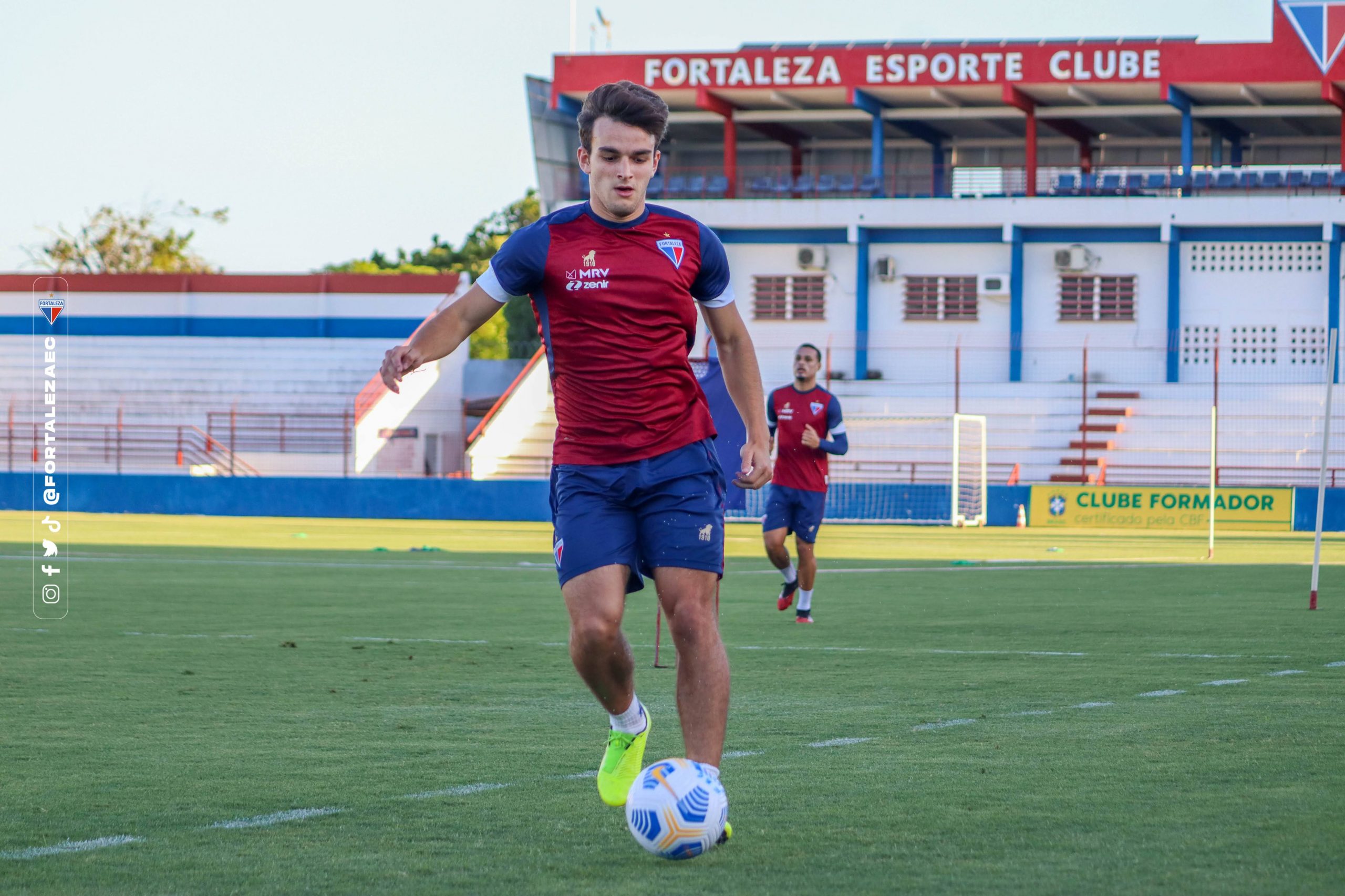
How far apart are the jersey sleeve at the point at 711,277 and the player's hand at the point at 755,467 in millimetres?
443

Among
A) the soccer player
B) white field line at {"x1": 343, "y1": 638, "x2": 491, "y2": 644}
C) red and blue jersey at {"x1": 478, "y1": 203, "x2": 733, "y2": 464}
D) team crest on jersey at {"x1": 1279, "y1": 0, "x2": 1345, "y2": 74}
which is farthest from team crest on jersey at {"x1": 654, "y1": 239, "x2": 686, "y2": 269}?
team crest on jersey at {"x1": 1279, "y1": 0, "x2": 1345, "y2": 74}

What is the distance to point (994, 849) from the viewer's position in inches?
179

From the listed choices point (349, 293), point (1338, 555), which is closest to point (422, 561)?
point (1338, 555)

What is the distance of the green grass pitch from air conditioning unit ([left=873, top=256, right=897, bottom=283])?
34.0 meters

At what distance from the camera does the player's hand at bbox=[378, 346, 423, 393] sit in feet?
16.0

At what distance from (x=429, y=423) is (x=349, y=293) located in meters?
9.37

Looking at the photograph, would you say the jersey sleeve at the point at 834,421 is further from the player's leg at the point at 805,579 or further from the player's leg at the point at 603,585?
the player's leg at the point at 603,585

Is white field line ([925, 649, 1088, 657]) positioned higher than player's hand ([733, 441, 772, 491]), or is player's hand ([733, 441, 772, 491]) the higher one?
player's hand ([733, 441, 772, 491])

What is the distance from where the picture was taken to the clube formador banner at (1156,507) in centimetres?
3294

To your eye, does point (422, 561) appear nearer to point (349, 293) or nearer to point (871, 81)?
point (871, 81)

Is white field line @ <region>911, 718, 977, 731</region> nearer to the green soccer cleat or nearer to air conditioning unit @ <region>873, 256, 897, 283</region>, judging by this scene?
the green soccer cleat

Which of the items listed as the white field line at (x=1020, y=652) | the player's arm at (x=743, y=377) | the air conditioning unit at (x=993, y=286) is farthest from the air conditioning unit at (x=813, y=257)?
the player's arm at (x=743, y=377)

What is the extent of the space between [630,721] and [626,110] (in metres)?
1.78

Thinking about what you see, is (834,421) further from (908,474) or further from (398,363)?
(908,474)
